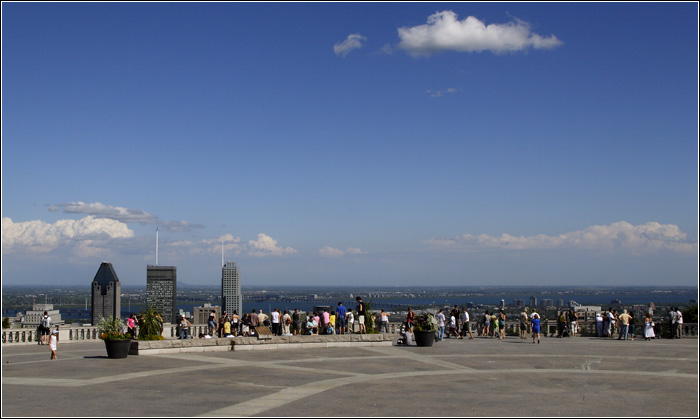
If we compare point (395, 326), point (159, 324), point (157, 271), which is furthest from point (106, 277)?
point (159, 324)

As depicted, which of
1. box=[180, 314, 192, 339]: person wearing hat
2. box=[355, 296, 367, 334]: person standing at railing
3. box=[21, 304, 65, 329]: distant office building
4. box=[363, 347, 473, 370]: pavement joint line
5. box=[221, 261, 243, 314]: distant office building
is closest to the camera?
box=[363, 347, 473, 370]: pavement joint line

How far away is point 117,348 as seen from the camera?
72.7 ft

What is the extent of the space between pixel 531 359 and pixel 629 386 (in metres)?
6.45

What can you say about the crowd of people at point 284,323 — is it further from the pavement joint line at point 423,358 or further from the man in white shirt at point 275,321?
the pavement joint line at point 423,358

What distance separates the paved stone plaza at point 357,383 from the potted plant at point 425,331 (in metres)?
1.10

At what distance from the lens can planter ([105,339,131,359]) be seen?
2211cm

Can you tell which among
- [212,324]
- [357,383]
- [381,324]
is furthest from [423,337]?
[357,383]

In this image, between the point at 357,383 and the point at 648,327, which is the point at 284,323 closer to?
the point at 357,383

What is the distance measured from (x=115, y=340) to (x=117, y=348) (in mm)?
299

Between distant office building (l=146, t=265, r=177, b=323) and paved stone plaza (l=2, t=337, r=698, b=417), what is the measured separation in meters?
95.7

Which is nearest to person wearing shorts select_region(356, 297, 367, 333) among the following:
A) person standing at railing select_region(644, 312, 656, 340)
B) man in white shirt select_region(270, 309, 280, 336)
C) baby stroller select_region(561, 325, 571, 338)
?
man in white shirt select_region(270, 309, 280, 336)

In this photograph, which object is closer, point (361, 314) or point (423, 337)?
point (423, 337)

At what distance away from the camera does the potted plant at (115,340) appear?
22094 mm

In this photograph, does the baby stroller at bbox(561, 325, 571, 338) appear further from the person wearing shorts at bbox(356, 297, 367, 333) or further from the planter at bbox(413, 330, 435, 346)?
the person wearing shorts at bbox(356, 297, 367, 333)
